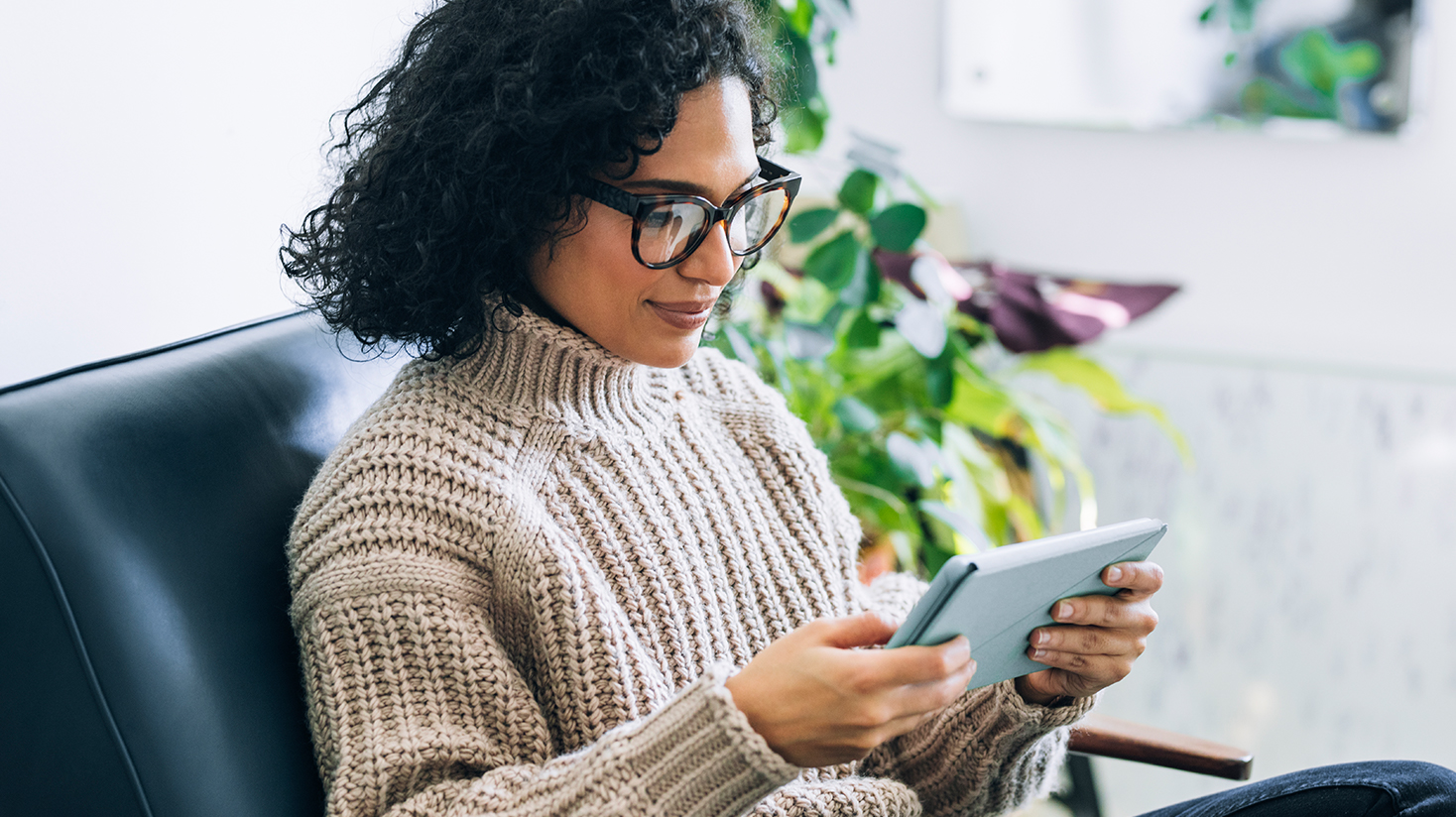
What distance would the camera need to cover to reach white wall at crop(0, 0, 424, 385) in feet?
2.73

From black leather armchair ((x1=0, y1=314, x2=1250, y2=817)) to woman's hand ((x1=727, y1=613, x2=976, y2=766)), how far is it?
0.33 meters

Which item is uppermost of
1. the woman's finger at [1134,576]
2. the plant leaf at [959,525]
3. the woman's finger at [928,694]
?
the woman's finger at [928,694]

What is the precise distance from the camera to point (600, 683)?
31.9 inches

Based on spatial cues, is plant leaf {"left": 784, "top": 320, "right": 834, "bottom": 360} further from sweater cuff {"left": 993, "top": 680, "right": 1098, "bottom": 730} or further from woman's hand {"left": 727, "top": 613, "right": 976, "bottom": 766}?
woman's hand {"left": 727, "top": 613, "right": 976, "bottom": 766}

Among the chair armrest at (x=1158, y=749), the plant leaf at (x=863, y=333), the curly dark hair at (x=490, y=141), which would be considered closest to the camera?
the curly dark hair at (x=490, y=141)

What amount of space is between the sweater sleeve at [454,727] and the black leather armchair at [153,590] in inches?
1.7

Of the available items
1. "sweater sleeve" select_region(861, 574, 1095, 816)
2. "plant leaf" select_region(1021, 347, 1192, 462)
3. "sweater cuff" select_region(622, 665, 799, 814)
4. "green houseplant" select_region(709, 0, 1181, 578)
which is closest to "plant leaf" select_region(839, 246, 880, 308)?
"green houseplant" select_region(709, 0, 1181, 578)

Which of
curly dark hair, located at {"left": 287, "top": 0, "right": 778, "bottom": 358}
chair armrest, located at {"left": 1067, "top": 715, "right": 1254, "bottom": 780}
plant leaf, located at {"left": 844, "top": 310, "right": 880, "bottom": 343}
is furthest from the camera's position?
plant leaf, located at {"left": 844, "top": 310, "right": 880, "bottom": 343}

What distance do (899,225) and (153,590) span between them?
40.6 inches

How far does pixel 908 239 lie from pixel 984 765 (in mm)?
737

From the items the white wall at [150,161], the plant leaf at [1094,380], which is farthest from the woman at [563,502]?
the plant leaf at [1094,380]

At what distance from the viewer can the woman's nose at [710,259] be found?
2.73ft

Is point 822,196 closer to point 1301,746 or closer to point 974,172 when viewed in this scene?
point 974,172

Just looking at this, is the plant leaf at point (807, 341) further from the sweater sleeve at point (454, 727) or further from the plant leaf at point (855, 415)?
the sweater sleeve at point (454, 727)
